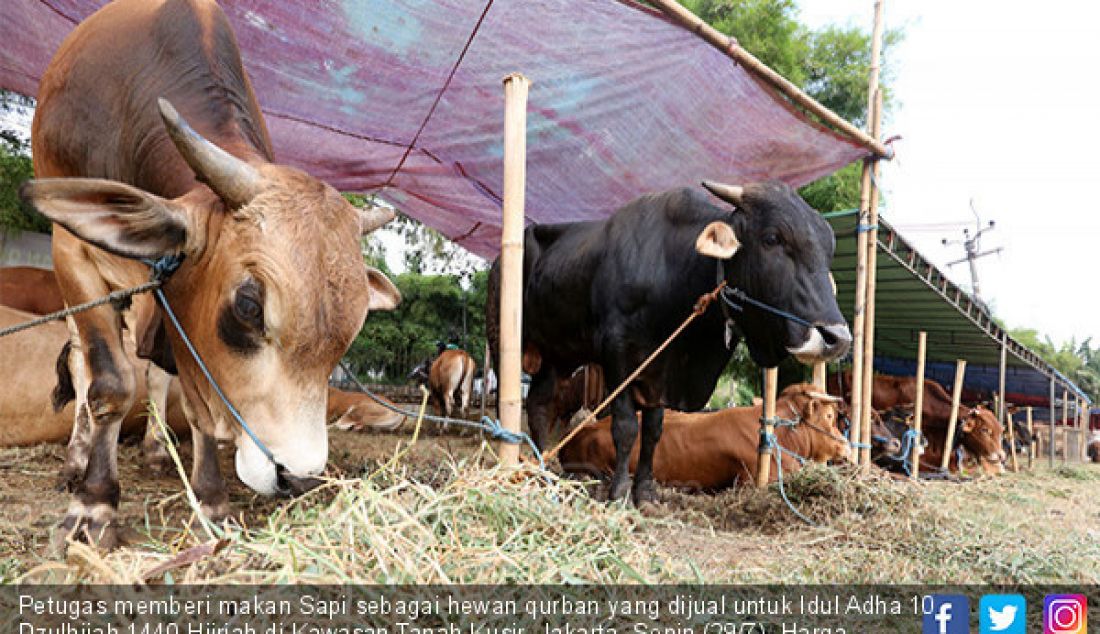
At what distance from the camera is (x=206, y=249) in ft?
6.00

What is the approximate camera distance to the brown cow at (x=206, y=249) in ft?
5.53

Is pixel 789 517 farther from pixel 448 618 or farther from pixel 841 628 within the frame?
pixel 448 618

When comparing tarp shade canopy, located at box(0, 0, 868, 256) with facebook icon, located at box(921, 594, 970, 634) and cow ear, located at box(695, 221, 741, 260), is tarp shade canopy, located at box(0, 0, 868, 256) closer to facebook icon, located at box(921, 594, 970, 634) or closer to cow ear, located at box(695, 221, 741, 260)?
cow ear, located at box(695, 221, 741, 260)

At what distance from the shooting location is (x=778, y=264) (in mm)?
3025

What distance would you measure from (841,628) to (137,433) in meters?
4.56

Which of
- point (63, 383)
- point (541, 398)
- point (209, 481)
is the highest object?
point (63, 383)

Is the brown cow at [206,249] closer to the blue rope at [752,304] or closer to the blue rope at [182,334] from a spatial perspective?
the blue rope at [182,334]

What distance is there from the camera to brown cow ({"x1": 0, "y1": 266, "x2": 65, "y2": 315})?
5.65 metres

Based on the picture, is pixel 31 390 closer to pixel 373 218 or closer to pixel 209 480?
pixel 209 480

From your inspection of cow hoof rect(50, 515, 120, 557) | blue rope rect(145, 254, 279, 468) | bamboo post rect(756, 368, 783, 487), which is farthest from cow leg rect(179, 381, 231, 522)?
bamboo post rect(756, 368, 783, 487)

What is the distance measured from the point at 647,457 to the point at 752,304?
3.35 ft

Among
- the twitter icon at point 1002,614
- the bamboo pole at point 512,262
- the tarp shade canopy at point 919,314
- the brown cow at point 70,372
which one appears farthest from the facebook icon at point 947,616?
the tarp shade canopy at point 919,314

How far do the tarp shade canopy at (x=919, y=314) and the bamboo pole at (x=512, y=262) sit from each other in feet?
10.6

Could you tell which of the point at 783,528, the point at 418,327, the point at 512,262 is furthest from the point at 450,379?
the point at 512,262
